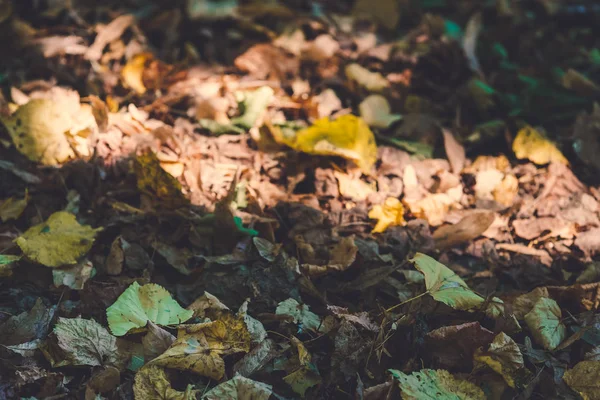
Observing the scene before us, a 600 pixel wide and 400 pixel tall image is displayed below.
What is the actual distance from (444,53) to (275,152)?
3.07 feet

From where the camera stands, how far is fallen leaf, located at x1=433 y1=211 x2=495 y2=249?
167 cm

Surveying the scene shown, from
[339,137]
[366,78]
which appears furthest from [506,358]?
[366,78]

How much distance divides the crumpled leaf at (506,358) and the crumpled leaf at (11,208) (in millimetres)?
1227

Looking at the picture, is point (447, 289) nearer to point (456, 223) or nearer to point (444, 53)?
point (456, 223)

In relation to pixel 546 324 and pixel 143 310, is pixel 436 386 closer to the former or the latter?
pixel 546 324

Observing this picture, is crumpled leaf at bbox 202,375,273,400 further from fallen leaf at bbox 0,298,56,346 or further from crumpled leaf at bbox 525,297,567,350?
crumpled leaf at bbox 525,297,567,350

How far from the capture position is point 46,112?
177 centimetres

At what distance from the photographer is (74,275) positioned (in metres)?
1.44

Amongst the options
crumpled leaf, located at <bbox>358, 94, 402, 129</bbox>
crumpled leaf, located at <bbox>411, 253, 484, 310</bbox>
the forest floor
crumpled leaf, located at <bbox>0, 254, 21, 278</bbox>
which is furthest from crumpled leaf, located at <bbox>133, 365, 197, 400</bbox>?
crumpled leaf, located at <bbox>358, 94, 402, 129</bbox>

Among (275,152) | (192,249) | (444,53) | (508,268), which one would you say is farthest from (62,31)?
(508,268)

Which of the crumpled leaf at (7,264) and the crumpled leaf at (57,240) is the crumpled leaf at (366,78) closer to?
the crumpled leaf at (57,240)

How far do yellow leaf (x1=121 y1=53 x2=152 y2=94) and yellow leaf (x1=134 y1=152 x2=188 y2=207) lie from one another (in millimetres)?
548

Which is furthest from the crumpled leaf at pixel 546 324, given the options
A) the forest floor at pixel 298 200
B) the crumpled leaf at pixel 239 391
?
the crumpled leaf at pixel 239 391

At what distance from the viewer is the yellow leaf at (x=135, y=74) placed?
2.09 m
